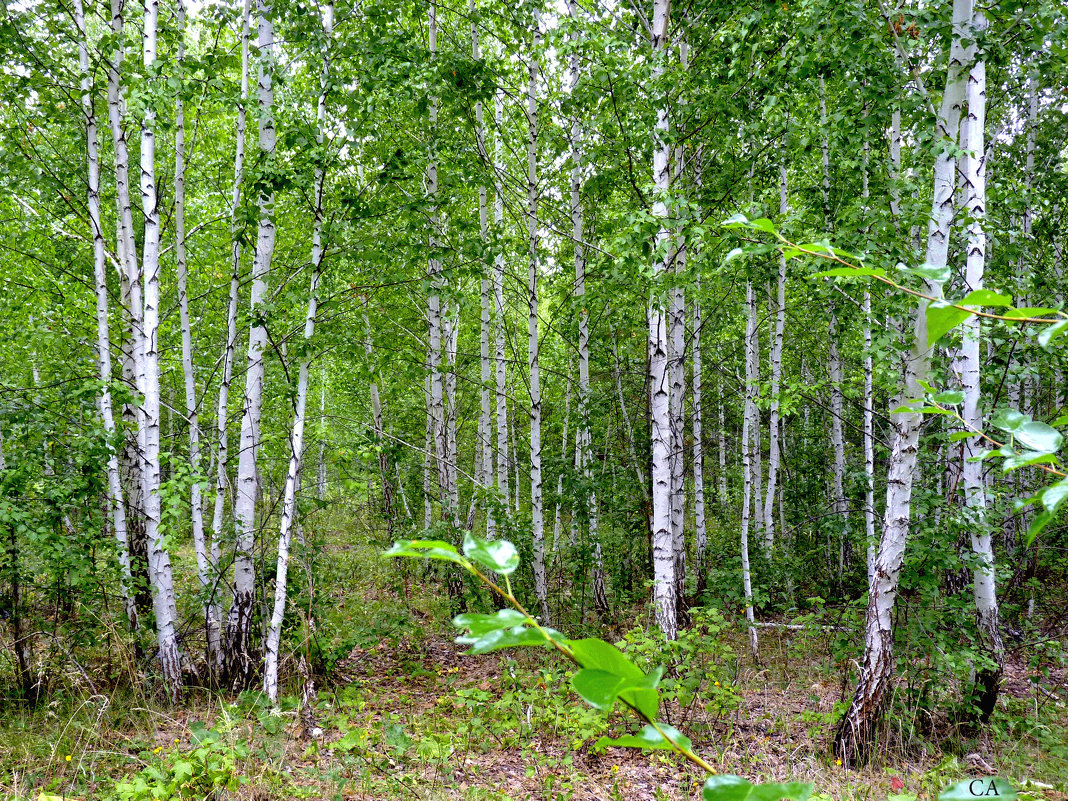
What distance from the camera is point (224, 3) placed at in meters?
5.29

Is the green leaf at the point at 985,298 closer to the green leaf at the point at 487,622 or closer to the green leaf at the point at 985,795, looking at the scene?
the green leaf at the point at 985,795

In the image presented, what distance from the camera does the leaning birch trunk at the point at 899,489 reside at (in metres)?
3.61

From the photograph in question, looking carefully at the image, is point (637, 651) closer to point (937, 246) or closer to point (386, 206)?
point (937, 246)

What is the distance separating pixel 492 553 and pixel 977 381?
488 centimetres

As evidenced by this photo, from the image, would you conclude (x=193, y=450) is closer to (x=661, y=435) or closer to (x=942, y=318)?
(x=661, y=435)

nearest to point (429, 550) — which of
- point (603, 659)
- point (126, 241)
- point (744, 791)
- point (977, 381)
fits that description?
point (603, 659)

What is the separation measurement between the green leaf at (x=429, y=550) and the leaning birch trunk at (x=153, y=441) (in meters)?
4.74

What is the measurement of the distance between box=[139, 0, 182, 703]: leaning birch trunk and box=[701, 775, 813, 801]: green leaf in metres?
4.97

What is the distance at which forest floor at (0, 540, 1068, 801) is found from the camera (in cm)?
362

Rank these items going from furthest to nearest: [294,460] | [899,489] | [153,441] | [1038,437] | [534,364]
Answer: [534,364] → [294,460] → [153,441] → [899,489] → [1038,437]

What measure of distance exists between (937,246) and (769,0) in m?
2.34

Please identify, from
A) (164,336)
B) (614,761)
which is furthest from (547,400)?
(614,761)

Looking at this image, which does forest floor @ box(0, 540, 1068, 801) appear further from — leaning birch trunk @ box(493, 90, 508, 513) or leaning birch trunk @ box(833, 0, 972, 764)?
leaning birch trunk @ box(493, 90, 508, 513)

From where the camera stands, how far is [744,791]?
0.55m
